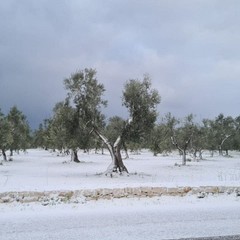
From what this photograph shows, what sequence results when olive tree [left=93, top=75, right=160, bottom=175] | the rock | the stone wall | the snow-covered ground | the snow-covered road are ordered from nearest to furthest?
the snow-covered road, the stone wall, the rock, the snow-covered ground, olive tree [left=93, top=75, right=160, bottom=175]

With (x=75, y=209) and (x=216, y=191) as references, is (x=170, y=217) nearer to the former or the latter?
(x=75, y=209)

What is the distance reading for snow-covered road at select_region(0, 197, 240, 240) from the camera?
32.0ft

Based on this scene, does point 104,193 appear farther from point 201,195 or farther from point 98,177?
point 98,177

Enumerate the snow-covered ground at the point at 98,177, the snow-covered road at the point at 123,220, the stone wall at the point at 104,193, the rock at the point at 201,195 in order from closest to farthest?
the snow-covered road at the point at 123,220
the stone wall at the point at 104,193
the rock at the point at 201,195
the snow-covered ground at the point at 98,177

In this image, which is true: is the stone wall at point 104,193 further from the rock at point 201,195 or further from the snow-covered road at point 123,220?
the snow-covered road at point 123,220

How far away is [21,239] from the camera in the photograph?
30.3 ft

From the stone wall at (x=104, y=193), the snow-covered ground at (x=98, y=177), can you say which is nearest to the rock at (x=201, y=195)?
the stone wall at (x=104, y=193)

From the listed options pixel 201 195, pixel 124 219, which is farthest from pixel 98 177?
pixel 124 219

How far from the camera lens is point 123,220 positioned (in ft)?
37.7

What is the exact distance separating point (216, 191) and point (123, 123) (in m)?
22.8

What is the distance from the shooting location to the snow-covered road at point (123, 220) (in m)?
9.76

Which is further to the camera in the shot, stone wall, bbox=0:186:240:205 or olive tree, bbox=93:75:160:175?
olive tree, bbox=93:75:160:175

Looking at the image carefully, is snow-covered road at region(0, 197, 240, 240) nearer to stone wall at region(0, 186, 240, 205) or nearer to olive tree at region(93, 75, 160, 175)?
stone wall at region(0, 186, 240, 205)

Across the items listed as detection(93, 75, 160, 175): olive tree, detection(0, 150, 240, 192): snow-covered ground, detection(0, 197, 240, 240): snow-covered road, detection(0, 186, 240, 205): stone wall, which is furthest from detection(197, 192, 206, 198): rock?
detection(93, 75, 160, 175): olive tree
